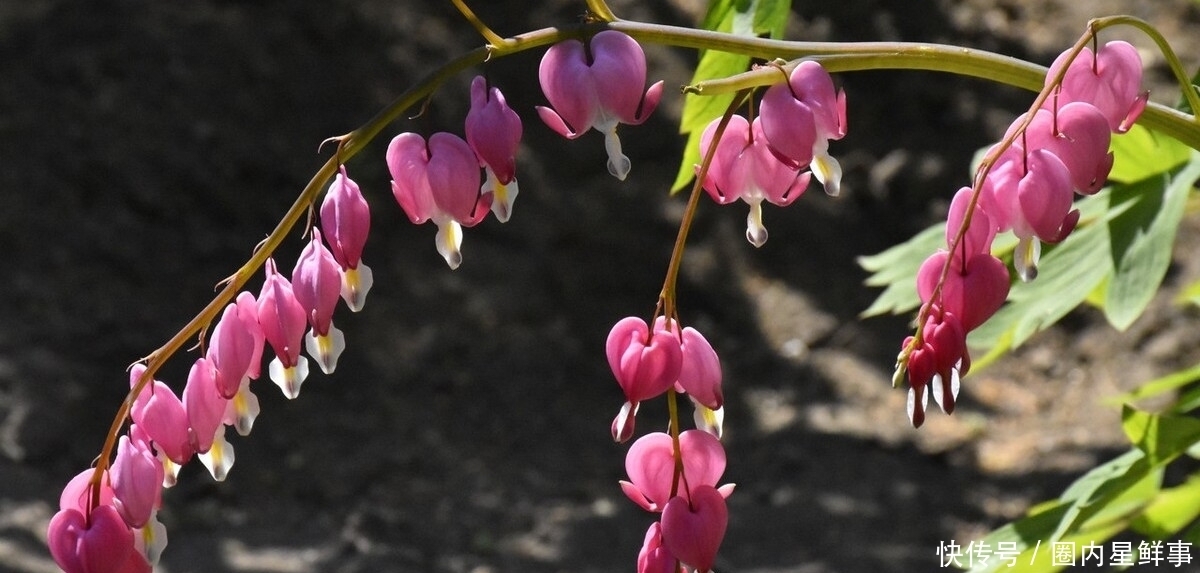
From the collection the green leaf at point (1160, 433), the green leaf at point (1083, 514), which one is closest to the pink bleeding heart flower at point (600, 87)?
the green leaf at point (1083, 514)

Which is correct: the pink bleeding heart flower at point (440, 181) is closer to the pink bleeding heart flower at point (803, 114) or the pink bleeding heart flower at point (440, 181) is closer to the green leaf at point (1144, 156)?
the pink bleeding heart flower at point (803, 114)

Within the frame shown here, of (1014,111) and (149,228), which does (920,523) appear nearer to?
(1014,111)

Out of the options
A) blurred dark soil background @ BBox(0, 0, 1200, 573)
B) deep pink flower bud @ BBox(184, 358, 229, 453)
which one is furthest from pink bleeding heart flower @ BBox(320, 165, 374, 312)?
blurred dark soil background @ BBox(0, 0, 1200, 573)

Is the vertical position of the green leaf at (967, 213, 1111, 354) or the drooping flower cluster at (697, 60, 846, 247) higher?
the green leaf at (967, 213, 1111, 354)

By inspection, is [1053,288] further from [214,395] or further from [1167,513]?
[214,395]

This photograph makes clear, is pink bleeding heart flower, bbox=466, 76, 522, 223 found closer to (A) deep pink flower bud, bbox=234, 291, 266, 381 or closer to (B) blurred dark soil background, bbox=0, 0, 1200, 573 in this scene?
(A) deep pink flower bud, bbox=234, 291, 266, 381

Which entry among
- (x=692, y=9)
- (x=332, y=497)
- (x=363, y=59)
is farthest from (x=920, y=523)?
(x=363, y=59)

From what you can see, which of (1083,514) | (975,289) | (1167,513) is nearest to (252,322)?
(975,289)
